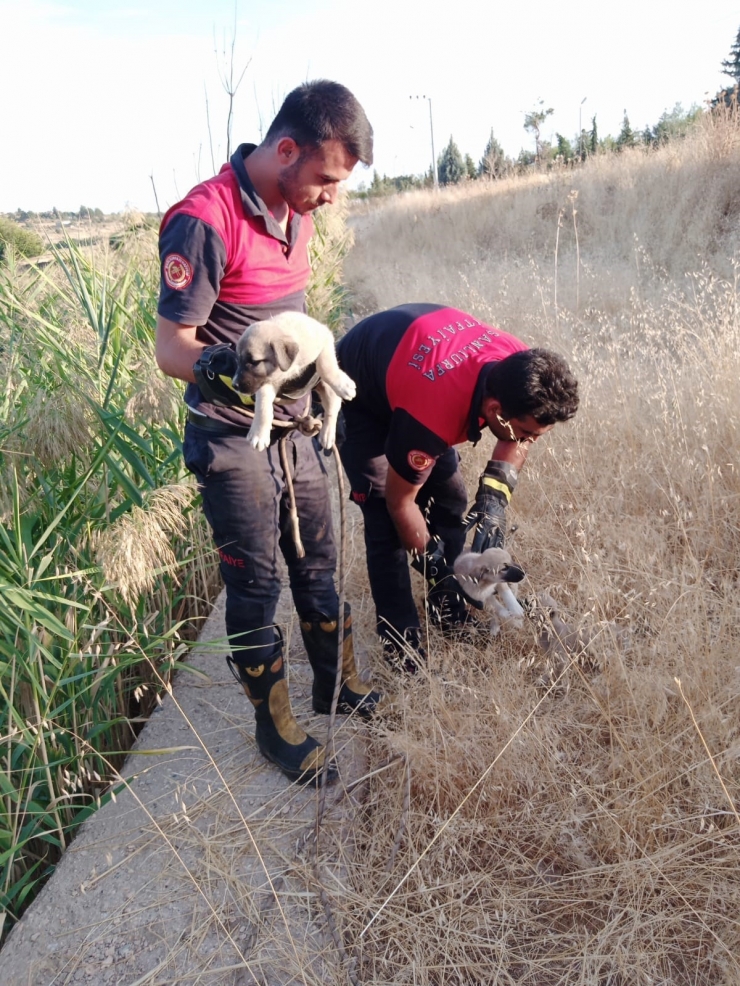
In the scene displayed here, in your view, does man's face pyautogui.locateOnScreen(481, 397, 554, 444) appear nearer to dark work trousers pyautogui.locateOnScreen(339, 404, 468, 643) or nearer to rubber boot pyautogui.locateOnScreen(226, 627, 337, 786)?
dark work trousers pyautogui.locateOnScreen(339, 404, 468, 643)

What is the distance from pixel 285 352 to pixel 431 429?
2.32 ft

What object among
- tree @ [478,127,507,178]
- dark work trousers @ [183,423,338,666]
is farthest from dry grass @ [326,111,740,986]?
tree @ [478,127,507,178]

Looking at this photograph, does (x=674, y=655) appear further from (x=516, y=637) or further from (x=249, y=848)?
(x=249, y=848)

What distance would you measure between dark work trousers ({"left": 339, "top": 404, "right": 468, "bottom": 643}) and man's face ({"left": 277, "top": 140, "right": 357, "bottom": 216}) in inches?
33.4

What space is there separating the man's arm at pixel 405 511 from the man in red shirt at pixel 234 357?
0.26 meters

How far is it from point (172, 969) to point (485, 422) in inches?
67.9

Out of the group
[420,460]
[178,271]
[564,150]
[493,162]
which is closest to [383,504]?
[420,460]

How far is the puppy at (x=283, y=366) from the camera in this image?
4.95 ft

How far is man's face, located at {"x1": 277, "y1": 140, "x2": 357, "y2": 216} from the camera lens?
173cm

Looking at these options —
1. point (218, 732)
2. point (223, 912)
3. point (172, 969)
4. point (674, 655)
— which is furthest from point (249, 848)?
point (674, 655)

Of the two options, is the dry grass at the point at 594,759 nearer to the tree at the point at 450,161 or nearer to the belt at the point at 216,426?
the belt at the point at 216,426

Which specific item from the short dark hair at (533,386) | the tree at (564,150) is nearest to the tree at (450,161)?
the tree at (564,150)

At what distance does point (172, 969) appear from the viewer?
1.64m

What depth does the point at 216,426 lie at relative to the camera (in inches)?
72.7
